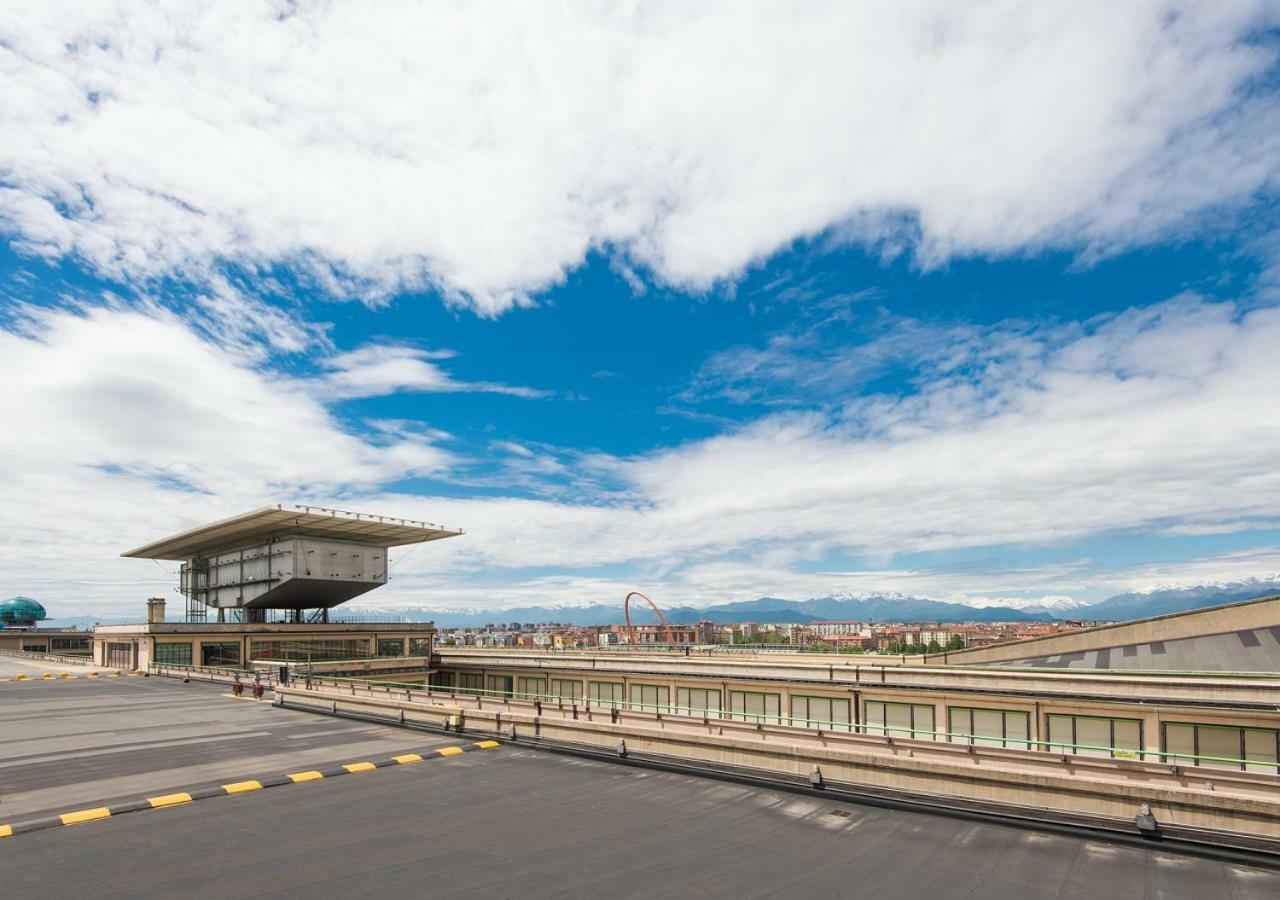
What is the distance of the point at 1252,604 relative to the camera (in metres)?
50.0

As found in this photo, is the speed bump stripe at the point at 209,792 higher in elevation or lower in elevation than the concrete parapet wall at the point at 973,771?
lower

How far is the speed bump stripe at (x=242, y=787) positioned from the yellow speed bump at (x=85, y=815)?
278 centimetres

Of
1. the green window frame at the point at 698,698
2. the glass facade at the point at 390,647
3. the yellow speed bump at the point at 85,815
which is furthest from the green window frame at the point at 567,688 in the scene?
the yellow speed bump at the point at 85,815

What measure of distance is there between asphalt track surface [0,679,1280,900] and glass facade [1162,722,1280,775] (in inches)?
722

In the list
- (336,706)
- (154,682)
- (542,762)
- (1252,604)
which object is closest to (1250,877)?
(542,762)

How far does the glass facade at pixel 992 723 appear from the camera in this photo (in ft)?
110

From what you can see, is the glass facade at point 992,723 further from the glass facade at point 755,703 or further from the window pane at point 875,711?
the glass facade at point 755,703

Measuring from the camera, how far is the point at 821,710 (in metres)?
40.9

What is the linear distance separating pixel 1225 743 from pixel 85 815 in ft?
125

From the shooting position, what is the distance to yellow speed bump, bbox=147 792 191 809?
18.5m

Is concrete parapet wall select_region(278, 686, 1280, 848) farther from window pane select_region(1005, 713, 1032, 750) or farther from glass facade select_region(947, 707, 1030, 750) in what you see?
window pane select_region(1005, 713, 1032, 750)

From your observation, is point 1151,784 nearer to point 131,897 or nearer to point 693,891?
point 693,891

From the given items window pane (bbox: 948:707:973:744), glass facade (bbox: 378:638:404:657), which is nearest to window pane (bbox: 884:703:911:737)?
window pane (bbox: 948:707:973:744)

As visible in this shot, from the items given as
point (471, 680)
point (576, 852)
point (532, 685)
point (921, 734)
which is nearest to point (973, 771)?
point (576, 852)
